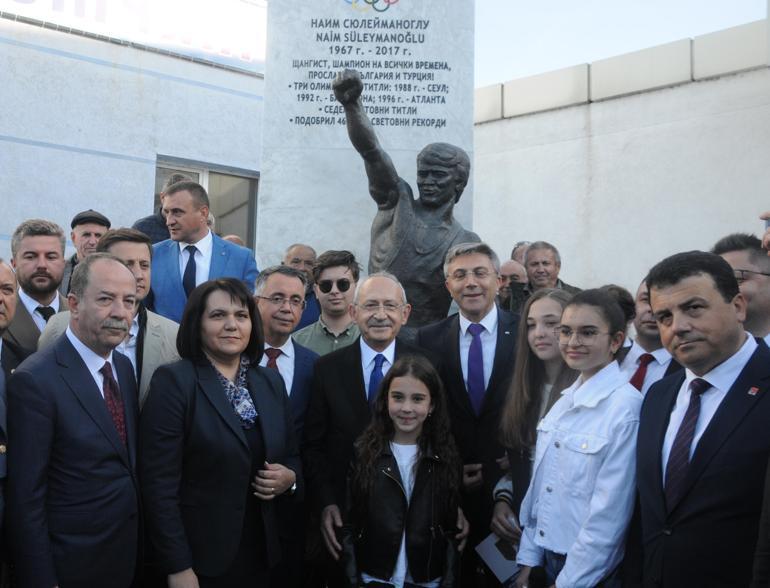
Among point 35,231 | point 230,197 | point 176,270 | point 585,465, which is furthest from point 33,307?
point 230,197

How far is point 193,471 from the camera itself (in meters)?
3.01

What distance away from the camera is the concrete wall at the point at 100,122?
7.75 m

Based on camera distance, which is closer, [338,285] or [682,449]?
[682,449]

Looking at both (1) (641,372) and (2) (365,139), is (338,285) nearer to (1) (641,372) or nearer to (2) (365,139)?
(2) (365,139)

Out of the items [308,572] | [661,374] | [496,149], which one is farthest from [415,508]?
[496,149]

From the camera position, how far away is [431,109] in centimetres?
678

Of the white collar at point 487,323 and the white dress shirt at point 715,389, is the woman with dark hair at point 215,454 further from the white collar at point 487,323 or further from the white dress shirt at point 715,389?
the white dress shirt at point 715,389

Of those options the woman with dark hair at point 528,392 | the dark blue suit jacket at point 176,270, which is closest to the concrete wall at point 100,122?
the dark blue suit jacket at point 176,270

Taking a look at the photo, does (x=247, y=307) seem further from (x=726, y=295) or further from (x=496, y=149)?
(x=496, y=149)

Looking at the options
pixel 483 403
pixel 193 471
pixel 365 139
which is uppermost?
pixel 365 139

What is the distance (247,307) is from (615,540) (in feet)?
5.36

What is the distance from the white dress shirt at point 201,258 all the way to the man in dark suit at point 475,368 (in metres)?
1.37

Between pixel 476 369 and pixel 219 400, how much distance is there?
1357 mm

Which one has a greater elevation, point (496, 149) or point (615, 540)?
point (496, 149)
